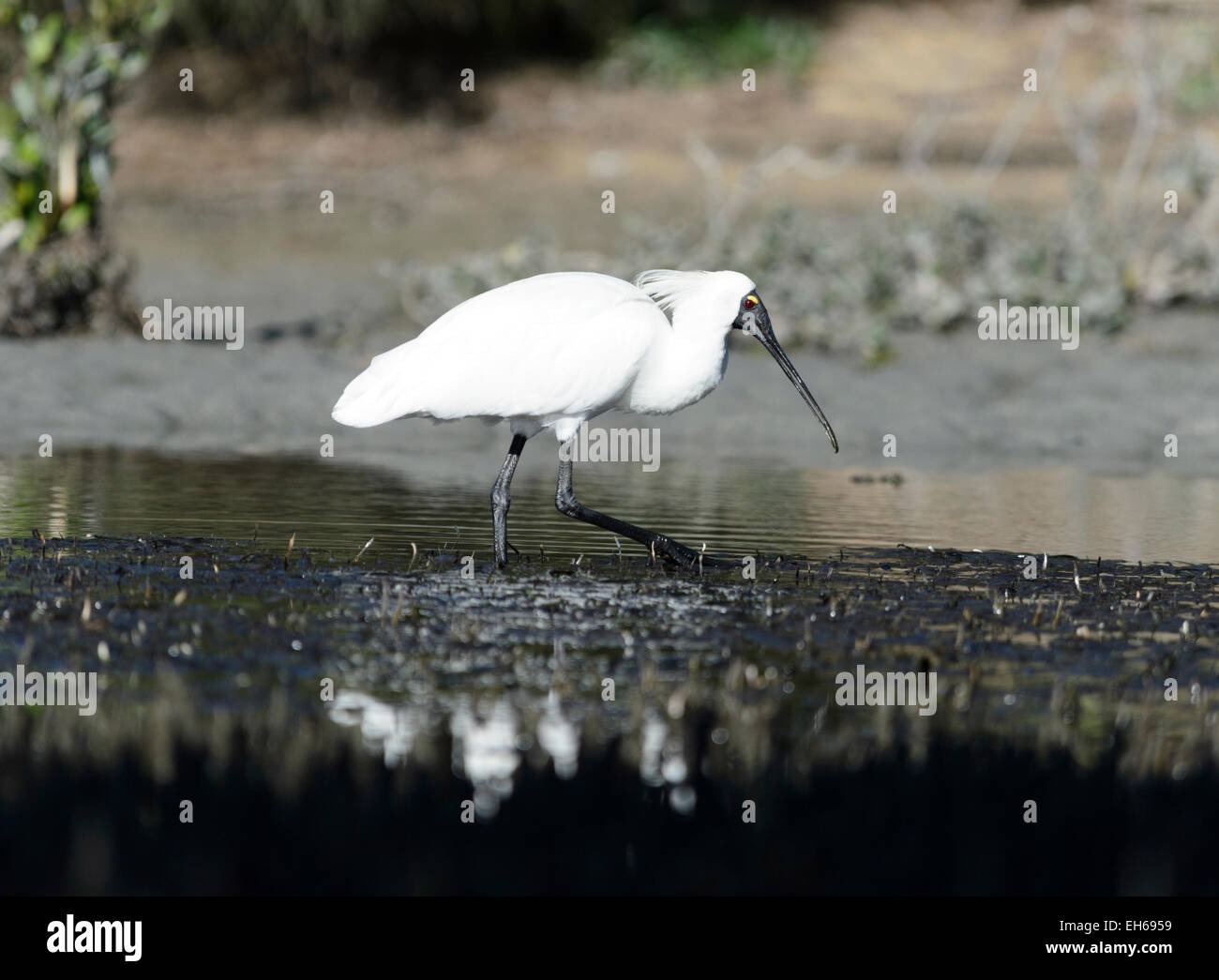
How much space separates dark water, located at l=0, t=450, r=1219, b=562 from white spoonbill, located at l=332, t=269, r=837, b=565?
56cm

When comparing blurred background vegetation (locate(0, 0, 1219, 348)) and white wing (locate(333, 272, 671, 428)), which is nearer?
white wing (locate(333, 272, 671, 428))

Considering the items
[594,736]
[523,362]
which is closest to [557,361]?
[523,362]

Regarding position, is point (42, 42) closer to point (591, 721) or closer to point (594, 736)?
point (591, 721)

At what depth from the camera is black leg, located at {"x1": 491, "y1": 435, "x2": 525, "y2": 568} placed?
7.54 meters

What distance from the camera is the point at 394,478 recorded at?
34.2ft

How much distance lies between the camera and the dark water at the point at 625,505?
831 cm

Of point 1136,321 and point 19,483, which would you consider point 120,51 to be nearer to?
point 19,483

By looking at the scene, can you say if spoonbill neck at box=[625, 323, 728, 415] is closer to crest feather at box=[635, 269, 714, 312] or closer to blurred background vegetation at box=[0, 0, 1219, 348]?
crest feather at box=[635, 269, 714, 312]

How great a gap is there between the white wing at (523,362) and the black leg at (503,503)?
274 millimetres

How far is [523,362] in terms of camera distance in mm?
7703

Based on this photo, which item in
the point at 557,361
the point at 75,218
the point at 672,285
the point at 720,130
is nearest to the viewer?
the point at 557,361

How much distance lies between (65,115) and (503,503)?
23.7ft

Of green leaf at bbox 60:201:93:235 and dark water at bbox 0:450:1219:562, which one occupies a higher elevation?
green leaf at bbox 60:201:93:235

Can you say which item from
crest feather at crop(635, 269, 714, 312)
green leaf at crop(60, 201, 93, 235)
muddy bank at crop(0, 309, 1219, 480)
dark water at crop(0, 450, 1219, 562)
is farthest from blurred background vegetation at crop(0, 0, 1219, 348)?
crest feather at crop(635, 269, 714, 312)
